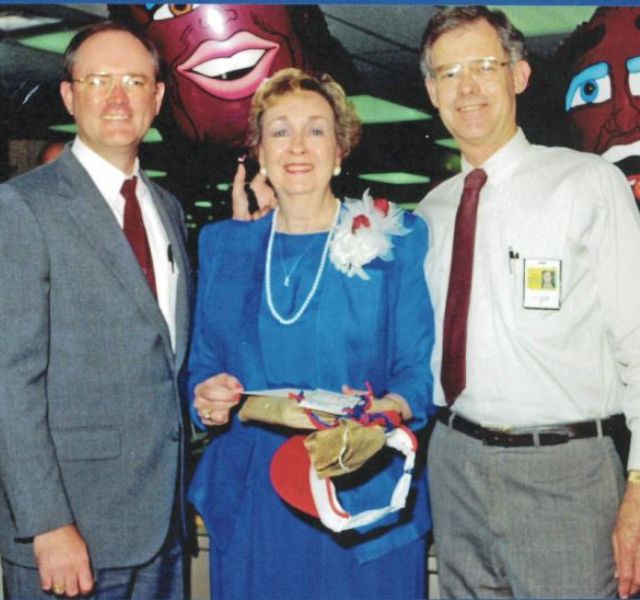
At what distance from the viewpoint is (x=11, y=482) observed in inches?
65.9

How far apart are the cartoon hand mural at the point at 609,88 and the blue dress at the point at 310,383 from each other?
86cm

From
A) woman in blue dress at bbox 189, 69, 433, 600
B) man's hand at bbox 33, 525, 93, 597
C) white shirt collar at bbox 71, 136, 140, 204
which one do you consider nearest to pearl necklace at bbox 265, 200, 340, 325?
woman in blue dress at bbox 189, 69, 433, 600

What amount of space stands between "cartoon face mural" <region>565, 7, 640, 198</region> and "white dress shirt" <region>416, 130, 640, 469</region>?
653 millimetres

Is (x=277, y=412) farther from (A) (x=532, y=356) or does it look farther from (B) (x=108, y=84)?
(B) (x=108, y=84)

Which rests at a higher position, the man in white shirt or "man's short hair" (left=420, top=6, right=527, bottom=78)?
"man's short hair" (left=420, top=6, right=527, bottom=78)

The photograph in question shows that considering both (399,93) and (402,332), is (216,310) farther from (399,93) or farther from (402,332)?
(399,93)

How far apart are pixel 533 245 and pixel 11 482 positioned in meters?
1.24

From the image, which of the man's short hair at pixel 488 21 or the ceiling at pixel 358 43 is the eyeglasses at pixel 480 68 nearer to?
the man's short hair at pixel 488 21

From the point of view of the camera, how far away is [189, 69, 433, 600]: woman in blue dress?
1880 millimetres

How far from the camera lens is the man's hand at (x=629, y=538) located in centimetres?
177

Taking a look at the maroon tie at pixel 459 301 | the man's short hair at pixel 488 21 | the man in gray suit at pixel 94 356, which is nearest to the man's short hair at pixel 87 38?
the man in gray suit at pixel 94 356

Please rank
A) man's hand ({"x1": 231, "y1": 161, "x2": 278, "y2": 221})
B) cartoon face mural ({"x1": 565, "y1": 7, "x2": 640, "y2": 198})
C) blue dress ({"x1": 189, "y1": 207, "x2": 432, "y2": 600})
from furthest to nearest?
cartoon face mural ({"x1": 565, "y1": 7, "x2": 640, "y2": 198}) → man's hand ({"x1": 231, "y1": 161, "x2": 278, "y2": 221}) → blue dress ({"x1": 189, "y1": 207, "x2": 432, "y2": 600})

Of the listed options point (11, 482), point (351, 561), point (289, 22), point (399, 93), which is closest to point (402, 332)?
point (351, 561)

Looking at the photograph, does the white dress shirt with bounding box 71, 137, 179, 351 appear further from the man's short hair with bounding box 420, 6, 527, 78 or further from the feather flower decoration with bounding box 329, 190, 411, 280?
the man's short hair with bounding box 420, 6, 527, 78
